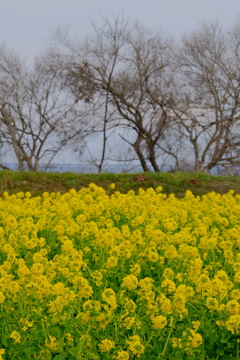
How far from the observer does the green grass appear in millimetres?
12750

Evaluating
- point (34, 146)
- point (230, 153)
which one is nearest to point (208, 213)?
point (230, 153)

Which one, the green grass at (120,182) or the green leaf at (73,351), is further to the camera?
the green grass at (120,182)

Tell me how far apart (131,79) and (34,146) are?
598 cm

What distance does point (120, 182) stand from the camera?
13.4 metres

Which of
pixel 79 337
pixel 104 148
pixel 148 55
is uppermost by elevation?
pixel 148 55

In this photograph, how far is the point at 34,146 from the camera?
2281 cm

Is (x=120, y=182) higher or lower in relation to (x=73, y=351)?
higher

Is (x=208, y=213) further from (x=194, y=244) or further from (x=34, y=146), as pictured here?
(x=34, y=146)

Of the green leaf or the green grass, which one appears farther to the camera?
the green grass

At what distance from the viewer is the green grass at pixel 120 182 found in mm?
12750

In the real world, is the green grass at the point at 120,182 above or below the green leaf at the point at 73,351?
above

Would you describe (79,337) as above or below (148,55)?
below

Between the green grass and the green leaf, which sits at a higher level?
the green grass

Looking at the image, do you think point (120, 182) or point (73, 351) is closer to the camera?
point (73, 351)
